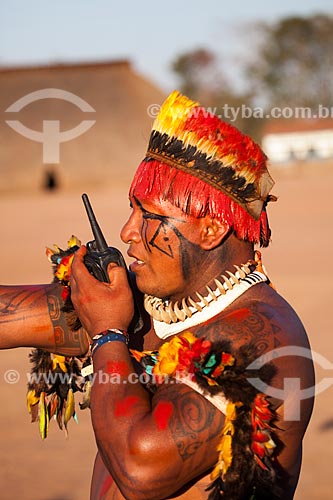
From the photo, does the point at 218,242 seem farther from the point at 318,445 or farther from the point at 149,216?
the point at 318,445

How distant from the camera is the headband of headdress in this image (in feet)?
9.11

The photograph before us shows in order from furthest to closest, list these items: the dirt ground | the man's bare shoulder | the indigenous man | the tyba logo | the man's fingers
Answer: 1. the tyba logo
2. the dirt ground
3. the man's fingers
4. the man's bare shoulder
5. the indigenous man

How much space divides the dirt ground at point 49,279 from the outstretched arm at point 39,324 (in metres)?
3.84

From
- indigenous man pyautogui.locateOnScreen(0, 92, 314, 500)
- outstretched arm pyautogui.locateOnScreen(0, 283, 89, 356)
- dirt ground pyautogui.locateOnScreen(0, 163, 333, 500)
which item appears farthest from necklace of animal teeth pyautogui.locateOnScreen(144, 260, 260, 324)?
dirt ground pyautogui.locateOnScreen(0, 163, 333, 500)

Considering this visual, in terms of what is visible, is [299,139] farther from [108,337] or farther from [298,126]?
[108,337]

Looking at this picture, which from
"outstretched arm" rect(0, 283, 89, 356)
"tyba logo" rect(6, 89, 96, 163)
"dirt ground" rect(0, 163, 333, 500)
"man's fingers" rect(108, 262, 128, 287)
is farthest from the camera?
"tyba logo" rect(6, 89, 96, 163)

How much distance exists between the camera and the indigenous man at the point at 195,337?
2.46 meters

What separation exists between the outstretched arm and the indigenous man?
7 centimetres

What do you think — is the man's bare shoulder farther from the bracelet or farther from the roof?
the roof

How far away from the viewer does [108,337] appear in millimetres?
2641

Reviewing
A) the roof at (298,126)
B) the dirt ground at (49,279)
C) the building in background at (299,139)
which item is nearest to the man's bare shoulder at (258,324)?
the dirt ground at (49,279)

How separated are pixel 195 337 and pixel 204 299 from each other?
24cm

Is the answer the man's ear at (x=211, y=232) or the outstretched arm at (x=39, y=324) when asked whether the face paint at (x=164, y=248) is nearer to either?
the man's ear at (x=211, y=232)

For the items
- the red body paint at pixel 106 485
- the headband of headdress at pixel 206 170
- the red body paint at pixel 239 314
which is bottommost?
the red body paint at pixel 106 485
